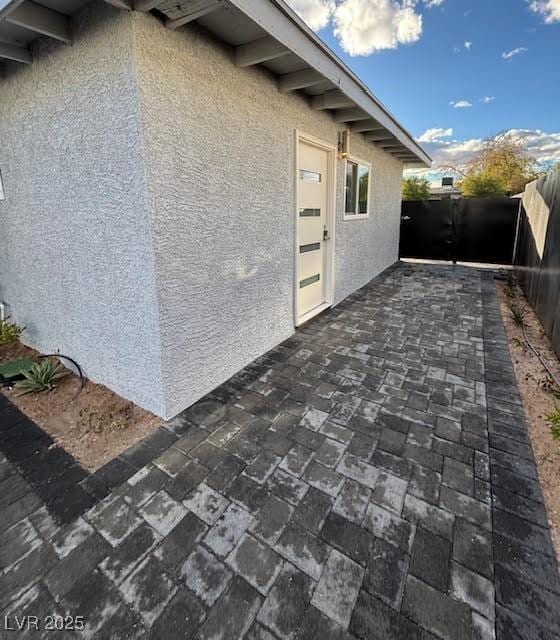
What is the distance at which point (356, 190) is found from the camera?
240 inches

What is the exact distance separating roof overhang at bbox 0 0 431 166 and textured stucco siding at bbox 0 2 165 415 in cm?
14

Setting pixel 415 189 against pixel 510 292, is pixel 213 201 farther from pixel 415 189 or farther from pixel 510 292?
pixel 415 189

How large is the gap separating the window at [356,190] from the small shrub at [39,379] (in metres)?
4.90

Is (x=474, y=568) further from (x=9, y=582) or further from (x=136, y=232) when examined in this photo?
(x=136, y=232)

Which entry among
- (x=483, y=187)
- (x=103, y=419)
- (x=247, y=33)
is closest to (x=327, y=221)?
(x=247, y=33)

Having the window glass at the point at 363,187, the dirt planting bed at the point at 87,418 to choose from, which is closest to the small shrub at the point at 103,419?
the dirt planting bed at the point at 87,418

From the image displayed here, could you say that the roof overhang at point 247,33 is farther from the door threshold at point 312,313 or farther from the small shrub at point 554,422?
the small shrub at point 554,422

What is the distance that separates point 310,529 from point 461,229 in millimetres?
10513

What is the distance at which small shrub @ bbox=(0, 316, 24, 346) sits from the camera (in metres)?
3.90

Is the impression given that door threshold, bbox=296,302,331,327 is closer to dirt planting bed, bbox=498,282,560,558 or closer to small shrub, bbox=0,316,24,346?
dirt planting bed, bbox=498,282,560,558

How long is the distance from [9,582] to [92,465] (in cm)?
75

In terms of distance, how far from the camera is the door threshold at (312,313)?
15.1 ft

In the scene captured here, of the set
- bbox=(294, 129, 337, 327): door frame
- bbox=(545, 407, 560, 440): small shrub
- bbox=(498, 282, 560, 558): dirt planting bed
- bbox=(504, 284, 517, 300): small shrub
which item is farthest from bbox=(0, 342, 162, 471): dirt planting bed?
bbox=(504, 284, 517, 300): small shrub

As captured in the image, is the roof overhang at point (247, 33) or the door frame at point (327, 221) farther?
the door frame at point (327, 221)
